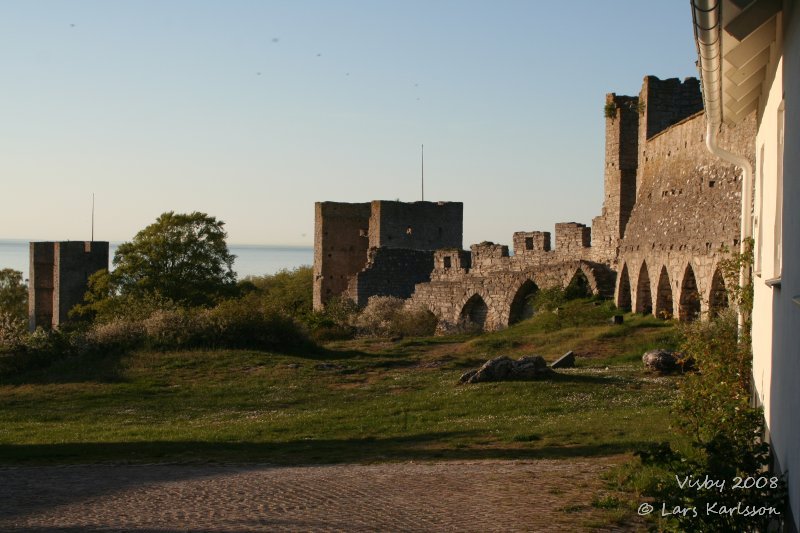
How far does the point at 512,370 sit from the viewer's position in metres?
17.9

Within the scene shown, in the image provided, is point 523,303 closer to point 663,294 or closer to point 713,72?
point 663,294

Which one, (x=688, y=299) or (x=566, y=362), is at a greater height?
(x=688, y=299)

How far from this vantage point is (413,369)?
22578 mm

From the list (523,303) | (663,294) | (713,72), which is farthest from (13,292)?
(713,72)

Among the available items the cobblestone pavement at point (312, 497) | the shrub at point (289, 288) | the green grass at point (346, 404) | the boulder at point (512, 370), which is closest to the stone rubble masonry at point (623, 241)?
the green grass at point (346, 404)

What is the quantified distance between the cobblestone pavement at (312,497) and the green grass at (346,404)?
118 centimetres

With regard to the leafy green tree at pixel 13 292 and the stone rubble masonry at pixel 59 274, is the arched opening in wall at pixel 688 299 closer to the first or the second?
the stone rubble masonry at pixel 59 274

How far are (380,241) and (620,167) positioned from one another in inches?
550

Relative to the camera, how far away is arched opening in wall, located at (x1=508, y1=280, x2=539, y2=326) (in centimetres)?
3288

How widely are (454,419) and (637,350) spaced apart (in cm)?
720

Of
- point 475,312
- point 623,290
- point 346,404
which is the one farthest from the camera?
point 475,312

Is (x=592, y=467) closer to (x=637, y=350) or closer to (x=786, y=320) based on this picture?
(x=786, y=320)

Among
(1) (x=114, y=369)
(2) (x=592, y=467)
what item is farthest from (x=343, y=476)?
(1) (x=114, y=369)

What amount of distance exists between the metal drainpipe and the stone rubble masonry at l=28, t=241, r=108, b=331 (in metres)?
39.0
